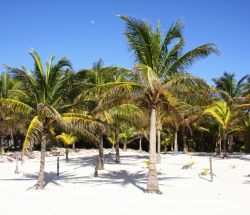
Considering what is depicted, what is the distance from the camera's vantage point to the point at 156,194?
12.8 metres

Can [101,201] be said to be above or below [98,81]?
below

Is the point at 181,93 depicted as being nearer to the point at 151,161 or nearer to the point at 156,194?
the point at 151,161

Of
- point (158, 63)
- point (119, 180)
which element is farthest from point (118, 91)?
point (119, 180)

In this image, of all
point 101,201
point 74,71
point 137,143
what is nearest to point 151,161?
point 101,201

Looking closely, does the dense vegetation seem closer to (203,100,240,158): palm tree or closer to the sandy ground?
the sandy ground

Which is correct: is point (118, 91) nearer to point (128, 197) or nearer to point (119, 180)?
point (128, 197)

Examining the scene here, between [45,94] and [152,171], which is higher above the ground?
[45,94]

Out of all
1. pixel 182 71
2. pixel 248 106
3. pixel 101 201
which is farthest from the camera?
pixel 248 106

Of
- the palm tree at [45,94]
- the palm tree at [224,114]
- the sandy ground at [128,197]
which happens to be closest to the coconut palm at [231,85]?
the palm tree at [224,114]

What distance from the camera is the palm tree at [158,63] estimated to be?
1274 cm

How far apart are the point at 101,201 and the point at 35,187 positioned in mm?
4165

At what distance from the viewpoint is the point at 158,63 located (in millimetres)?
13602

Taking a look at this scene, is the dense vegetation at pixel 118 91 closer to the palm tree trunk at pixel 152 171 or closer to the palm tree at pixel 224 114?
the palm tree trunk at pixel 152 171

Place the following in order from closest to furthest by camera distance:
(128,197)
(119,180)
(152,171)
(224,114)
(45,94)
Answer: (128,197) → (152,171) → (45,94) → (119,180) → (224,114)
